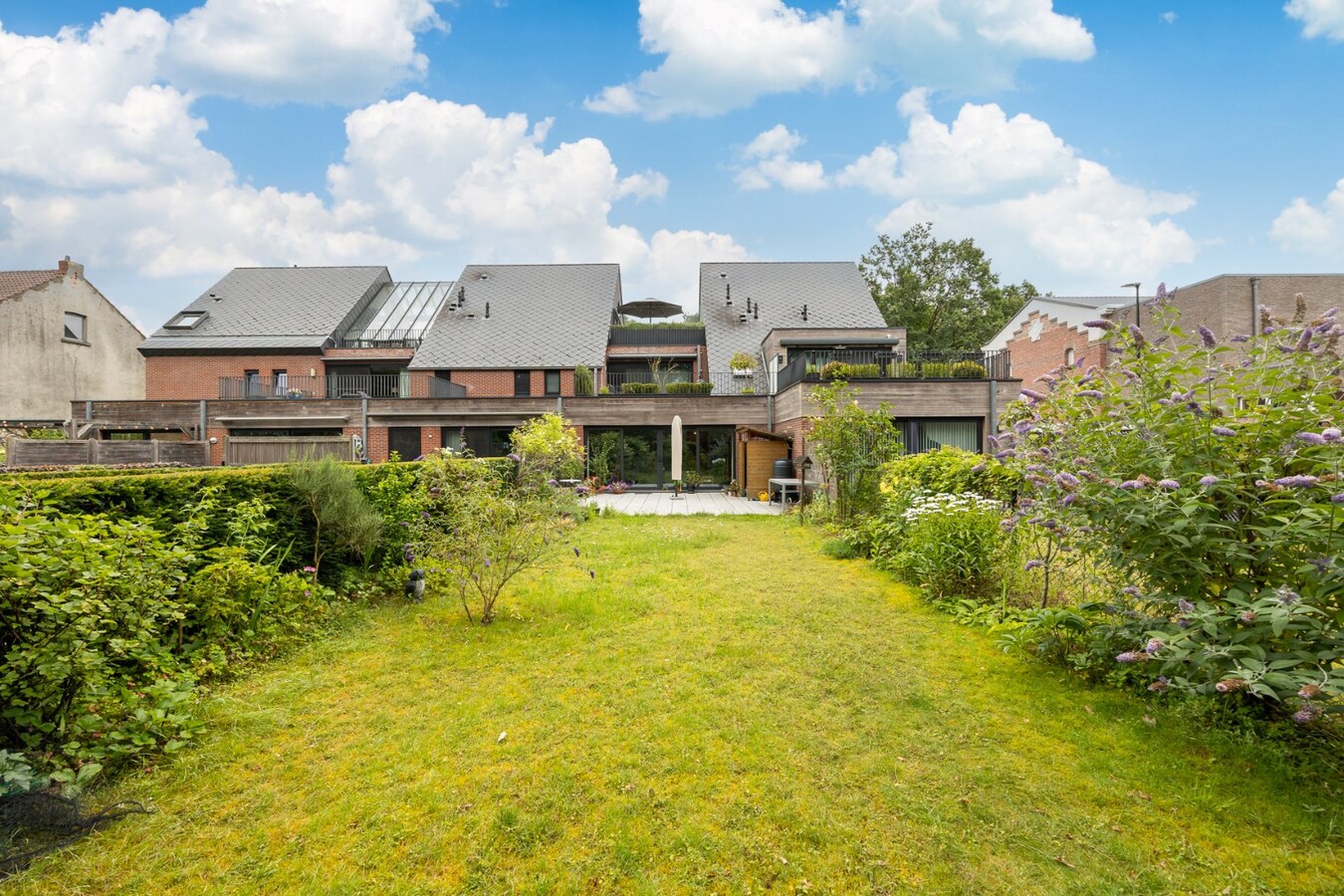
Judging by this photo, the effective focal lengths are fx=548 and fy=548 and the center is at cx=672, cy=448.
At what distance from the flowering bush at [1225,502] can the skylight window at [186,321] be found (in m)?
30.5

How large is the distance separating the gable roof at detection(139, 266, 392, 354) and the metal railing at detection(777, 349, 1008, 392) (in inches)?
791

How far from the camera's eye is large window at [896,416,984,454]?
1508 centimetres

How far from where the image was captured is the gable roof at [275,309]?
2264 centimetres

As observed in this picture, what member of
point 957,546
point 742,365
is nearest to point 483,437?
point 742,365

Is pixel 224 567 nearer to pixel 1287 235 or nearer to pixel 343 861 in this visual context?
pixel 343 861

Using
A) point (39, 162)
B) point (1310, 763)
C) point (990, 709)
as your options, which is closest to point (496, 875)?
point (990, 709)

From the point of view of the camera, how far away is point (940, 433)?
15.2 metres

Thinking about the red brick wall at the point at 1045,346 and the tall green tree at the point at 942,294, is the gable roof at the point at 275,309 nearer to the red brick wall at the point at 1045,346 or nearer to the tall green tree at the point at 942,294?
the tall green tree at the point at 942,294

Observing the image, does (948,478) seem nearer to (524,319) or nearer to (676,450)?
(676,450)

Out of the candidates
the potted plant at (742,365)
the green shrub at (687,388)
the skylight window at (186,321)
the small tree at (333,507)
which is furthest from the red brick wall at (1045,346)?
the skylight window at (186,321)

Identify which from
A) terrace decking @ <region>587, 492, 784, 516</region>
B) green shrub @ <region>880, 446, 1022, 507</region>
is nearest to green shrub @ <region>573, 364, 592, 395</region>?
terrace decking @ <region>587, 492, 784, 516</region>

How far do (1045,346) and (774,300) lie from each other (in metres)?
11.2

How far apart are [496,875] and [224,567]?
3093mm

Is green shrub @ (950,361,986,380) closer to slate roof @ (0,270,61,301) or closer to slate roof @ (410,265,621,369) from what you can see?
slate roof @ (410,265,621,369)
